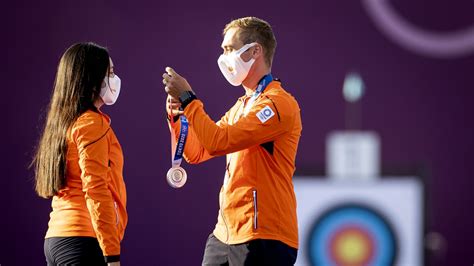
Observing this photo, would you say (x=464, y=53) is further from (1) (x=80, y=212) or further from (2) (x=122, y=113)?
(1) (x=80, y=212)

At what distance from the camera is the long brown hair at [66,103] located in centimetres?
294

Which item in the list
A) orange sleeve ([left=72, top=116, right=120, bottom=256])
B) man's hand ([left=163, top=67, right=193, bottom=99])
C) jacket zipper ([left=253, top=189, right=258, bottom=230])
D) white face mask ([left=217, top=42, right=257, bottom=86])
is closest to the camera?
orange sleeve ([left=72, top=116, right=120, bottom=256])

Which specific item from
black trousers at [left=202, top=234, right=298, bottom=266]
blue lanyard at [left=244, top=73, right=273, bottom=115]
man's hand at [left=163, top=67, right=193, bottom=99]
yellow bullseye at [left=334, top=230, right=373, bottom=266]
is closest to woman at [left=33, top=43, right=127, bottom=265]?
man's hand at [left=163, top=67, right=193, bottom=99]

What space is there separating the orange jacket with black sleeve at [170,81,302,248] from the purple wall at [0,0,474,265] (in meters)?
1.72

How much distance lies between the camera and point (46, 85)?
493 centimetres

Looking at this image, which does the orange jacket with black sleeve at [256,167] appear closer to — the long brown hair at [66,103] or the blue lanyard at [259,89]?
the blue lanyard at [259,89]

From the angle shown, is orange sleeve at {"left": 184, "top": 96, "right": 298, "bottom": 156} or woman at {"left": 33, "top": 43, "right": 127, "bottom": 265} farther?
orange sleeve at {"left": 184, "top": 96, "right": 298, "bottom": 156}

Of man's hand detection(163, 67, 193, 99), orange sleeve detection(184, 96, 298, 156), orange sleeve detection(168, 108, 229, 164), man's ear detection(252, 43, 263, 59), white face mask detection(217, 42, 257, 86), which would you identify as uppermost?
man's ear detection(252, 43, 263, 59)

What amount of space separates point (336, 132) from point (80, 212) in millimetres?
2092

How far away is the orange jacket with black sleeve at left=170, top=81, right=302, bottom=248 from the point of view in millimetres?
2979

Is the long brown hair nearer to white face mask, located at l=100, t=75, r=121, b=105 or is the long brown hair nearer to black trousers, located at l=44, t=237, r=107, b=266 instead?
white face mask, located at l=100, t=75, r=121, b=105

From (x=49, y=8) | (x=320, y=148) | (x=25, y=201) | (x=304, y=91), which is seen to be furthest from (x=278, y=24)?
(x=25, y=201)

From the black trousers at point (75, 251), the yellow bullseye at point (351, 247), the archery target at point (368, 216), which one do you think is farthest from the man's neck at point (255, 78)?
the yellow bullseye at point (351, 247)

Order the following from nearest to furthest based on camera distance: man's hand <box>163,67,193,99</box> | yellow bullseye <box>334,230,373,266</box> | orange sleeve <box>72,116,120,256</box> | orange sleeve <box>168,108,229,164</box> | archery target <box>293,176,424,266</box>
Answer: orange sleeve <box>72,116,120,256</box>
man's hand <box>163,67,193,99</box>
orange sleeve <box>168,108,229,164</box>
archery target <box>293,176,424,266</box>
yellow bullseye <box>334,230,373,266</box>
